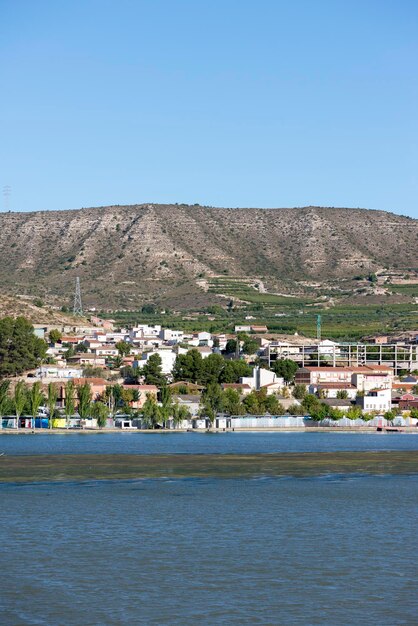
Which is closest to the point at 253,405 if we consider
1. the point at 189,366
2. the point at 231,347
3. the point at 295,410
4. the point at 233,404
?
the point at 233,404

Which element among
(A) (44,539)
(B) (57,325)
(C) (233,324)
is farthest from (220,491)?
(C) (233,324)

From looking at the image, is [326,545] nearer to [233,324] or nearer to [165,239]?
[233,324]

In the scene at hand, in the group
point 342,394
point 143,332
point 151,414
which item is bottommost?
point 151,414

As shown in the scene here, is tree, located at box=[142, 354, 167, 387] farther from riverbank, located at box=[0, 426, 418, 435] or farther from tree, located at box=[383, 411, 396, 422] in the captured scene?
tree, located at box=[383, 411, 396, 422]

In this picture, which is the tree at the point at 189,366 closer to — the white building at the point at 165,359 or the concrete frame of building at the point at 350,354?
the white building at the point at 165,359

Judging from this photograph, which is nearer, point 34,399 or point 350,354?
point 34,399

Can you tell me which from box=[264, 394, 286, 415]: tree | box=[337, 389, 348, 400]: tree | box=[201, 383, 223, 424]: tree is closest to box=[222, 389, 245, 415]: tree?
box=[201, 383, 223, 424]: tree

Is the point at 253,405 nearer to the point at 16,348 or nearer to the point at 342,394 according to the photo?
the point at 342,394

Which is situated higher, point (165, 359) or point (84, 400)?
point (165, 359)
